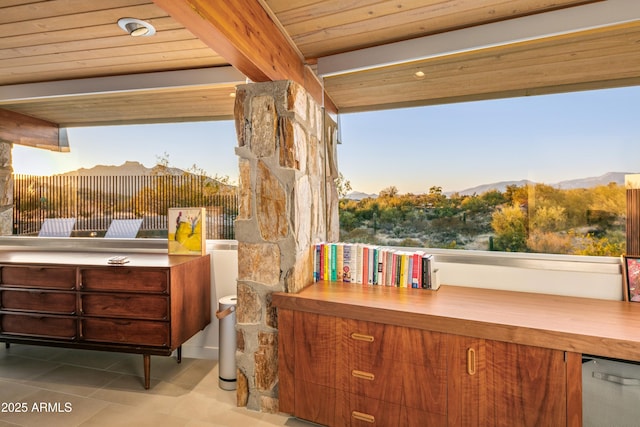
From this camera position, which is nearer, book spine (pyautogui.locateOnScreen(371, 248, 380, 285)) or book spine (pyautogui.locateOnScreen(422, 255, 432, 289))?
book spine (pyautogui.locateOnScreen(422, 255, 432, 289))

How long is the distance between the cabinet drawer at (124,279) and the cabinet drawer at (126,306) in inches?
2.3

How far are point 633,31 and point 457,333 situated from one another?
196cm

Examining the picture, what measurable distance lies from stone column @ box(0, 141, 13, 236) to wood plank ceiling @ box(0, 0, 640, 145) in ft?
2.17

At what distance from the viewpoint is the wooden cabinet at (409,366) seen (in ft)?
4.65

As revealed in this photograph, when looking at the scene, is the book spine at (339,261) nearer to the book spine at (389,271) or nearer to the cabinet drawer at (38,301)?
the book spine at (389,271)

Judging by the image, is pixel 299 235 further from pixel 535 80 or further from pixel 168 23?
pixel 535 80

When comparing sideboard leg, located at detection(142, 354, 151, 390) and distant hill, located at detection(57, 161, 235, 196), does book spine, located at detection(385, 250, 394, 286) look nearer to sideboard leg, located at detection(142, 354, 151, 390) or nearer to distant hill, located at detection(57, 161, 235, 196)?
sideboard leg, located at detection(142, 354, 151, 390)

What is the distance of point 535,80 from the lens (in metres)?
2.23

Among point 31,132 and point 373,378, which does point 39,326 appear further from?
point 373,378

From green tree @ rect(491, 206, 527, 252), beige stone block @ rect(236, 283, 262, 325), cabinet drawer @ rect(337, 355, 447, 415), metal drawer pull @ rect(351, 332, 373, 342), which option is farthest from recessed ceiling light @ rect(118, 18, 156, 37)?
green tree @ rect(491, 206, 527, 252)

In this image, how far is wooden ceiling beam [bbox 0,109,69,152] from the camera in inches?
130

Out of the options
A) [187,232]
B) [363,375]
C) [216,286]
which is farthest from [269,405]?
[187,232]

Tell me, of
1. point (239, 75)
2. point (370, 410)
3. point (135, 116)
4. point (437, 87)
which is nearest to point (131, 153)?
point (135, 116)

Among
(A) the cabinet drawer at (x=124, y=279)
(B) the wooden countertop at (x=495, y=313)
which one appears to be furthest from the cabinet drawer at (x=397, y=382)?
(A) the cabinet drawer at (x=124, y=279)
